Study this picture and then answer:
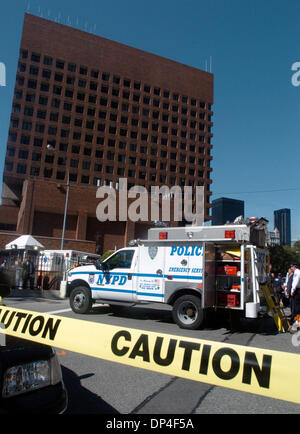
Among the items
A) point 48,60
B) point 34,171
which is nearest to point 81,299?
point 34,171

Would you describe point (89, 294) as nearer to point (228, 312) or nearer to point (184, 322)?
point (184, 322)

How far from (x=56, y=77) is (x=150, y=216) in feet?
118

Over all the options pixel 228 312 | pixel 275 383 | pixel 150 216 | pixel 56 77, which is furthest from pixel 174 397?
pixel 56 77

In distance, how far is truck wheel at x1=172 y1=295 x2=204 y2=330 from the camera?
827 cm

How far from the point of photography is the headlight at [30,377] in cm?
249

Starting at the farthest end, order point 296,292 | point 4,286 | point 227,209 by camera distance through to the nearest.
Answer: point 227,209 < point 296,292 < point 4,286

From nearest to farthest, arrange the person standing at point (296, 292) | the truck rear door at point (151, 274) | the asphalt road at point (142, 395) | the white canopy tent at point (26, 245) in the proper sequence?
the asphalt road at point (142, 395), the person standing at point (296, 292), the truck rear door at point (151, 274), the white canopy tent at point (26, 245)

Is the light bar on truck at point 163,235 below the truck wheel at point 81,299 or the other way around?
the other way around

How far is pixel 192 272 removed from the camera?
8.58 meters

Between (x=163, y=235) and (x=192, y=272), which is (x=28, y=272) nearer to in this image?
(x=163, y=235)

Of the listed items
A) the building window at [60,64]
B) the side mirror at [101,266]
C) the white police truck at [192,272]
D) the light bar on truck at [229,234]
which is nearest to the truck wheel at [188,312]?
the white police truck at [192,272]

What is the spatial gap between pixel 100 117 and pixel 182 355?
6791 cm

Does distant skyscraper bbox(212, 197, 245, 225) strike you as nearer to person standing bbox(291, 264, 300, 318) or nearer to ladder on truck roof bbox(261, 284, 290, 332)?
person standing bbox(291, 264, 300, 318)

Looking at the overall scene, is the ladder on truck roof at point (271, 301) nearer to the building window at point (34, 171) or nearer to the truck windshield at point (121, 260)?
the truck windshield at point (121, 260)
